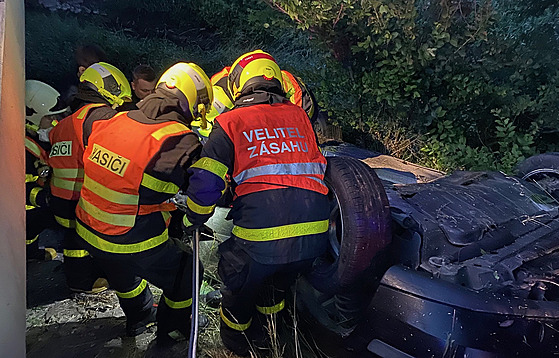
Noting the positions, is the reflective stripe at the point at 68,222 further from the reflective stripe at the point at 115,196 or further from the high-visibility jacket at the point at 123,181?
the reflective stripe at the point at 115,196

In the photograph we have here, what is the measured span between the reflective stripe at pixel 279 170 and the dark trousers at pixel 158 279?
28.5 inches

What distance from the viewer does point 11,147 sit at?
5.39 ft

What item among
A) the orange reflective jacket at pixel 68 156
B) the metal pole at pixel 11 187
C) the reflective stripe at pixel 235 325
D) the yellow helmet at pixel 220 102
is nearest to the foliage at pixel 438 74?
the yellow helmet at pixel 220 102

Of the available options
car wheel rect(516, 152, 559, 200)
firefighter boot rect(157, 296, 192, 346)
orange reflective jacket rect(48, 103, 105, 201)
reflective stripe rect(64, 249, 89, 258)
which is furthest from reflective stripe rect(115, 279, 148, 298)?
car wheel rect(516, 152, 559, 200)

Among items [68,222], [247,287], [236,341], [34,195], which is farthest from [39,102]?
[236,341]

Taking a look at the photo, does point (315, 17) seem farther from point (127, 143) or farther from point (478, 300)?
point (478, 300)

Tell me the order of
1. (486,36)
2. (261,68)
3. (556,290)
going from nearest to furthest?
1. (556,290)
2. (261,68)
3. (486,36)

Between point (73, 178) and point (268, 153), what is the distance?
1527 millimetres

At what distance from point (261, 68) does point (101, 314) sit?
2.27m

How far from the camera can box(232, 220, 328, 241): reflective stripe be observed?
2695 mm

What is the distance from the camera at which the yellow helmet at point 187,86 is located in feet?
9.76

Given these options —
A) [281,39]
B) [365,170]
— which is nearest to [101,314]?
[365,170]

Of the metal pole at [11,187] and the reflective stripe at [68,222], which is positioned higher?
the metal pole at [11,187]

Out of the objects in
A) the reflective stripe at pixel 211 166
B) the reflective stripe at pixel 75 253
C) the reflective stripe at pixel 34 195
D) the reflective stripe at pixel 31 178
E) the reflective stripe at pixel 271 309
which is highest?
the reflective stripe at pixel 211 166
